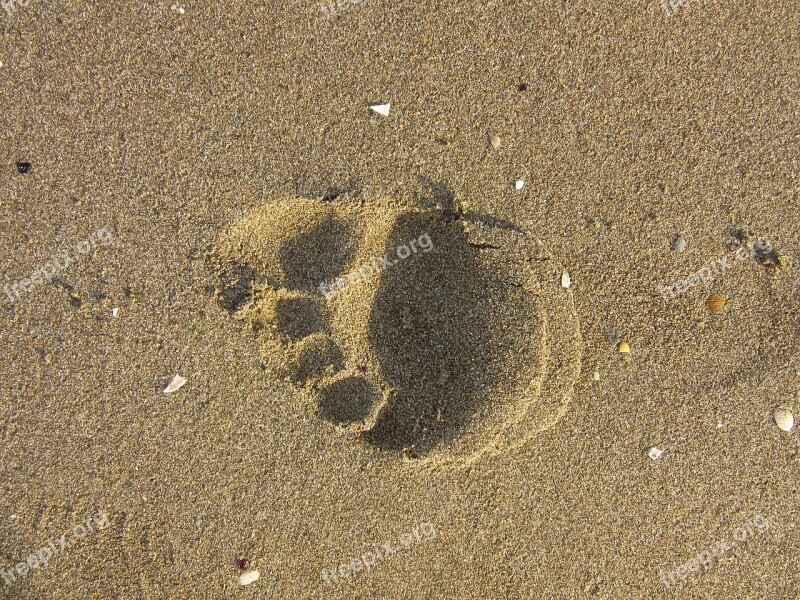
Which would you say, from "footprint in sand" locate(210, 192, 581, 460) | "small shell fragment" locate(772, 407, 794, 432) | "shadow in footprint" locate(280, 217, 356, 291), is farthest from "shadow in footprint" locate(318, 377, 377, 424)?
"small shell fragment" locate(772, 407, 794, 432)

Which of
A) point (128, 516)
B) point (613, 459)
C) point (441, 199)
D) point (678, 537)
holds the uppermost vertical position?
point (441, 199)

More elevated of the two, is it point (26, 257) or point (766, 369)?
point (26, 257)

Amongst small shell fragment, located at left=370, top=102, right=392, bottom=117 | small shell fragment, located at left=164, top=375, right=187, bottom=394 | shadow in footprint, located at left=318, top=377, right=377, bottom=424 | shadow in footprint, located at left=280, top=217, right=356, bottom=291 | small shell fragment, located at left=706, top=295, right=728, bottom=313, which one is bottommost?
small shell fragment, located at left=706, top=295, right=728, bottom=313

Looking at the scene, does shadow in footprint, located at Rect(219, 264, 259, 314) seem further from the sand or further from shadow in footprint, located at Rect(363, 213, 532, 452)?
shadow in footprint, located at Rect(363, 213, 532, 452)

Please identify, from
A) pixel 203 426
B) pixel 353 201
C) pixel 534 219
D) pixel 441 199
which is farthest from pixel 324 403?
pixel 534 219

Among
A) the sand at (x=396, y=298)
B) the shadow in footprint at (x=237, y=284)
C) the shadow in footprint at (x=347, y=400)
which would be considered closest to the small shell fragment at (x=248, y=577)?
the sand at (x=396, y=298)

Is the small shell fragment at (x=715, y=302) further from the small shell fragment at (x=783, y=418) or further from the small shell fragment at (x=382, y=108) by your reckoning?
the small shell fragment at (x=382, y=108)

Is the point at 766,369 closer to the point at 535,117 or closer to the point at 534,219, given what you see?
the point at 534,219
